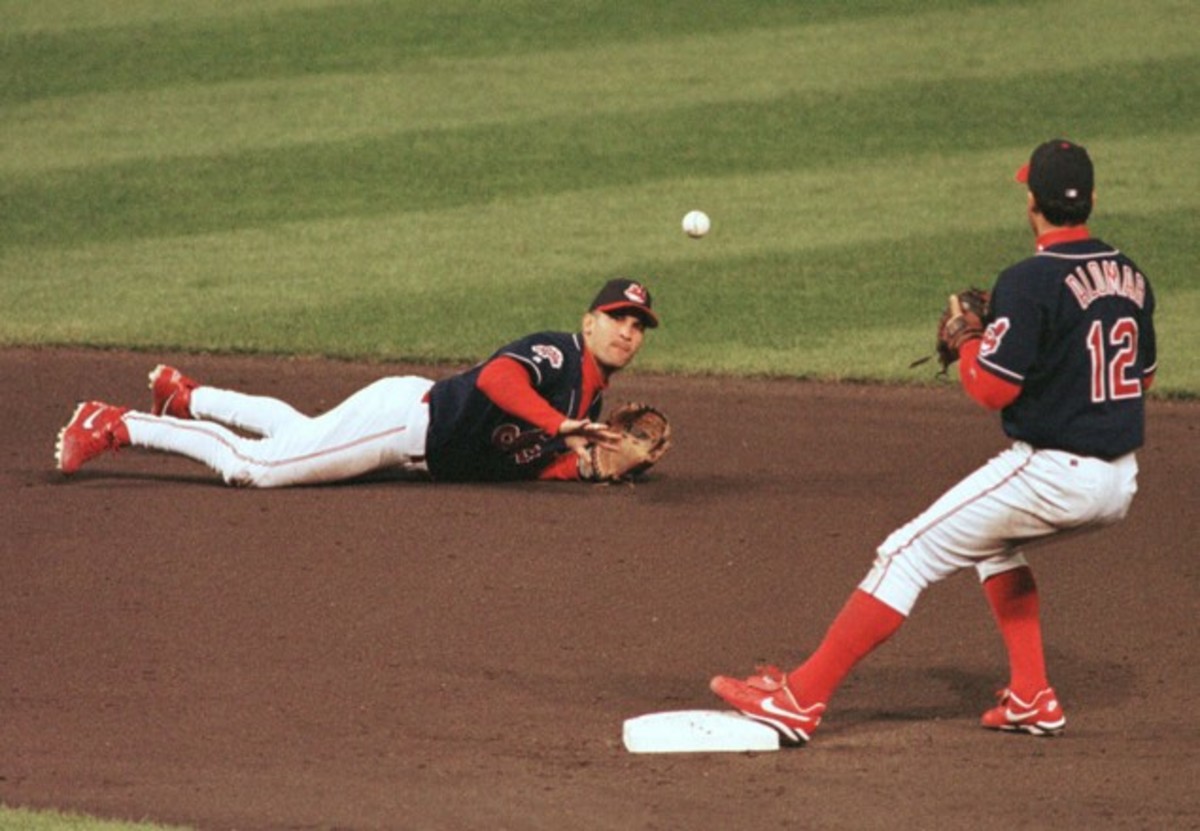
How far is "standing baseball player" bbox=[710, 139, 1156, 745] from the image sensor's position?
17.5 feet

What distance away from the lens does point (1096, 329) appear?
17.6 ft

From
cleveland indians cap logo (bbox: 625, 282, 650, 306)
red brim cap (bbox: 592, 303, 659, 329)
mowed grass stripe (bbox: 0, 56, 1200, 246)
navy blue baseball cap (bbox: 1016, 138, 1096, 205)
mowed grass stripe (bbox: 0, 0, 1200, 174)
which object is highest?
mowed grass stripe (bbox: 0, 0, 1200, 174)

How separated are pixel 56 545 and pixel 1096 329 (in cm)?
369

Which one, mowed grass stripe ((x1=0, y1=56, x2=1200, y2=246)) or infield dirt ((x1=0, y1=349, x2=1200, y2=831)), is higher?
mowed grass stripe ((x1=0, y1=56, x2=1200, y2=246))

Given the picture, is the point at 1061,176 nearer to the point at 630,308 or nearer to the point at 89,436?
the point at 630,308

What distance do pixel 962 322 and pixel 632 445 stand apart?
8.16 ft

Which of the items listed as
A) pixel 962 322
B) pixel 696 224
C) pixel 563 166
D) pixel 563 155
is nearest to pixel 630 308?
pixel 962 322

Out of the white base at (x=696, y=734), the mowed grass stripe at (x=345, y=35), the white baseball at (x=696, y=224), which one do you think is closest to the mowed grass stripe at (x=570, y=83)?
the mowed grass stripe at (x=345, y=35)

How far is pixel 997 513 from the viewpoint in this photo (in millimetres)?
5426

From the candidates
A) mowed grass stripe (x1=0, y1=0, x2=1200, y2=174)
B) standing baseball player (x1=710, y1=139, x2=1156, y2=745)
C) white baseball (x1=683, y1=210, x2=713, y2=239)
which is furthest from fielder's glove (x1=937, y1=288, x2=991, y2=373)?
mowed grass stripe (x1=0, y1=0, x2=1200, y2=174)

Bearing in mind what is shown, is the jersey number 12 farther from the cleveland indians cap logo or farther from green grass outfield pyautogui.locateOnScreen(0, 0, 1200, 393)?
green grass outfield pyautogui.locateOnScreen(0, 0, 1200, 393)

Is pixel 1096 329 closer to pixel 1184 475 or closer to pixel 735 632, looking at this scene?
pixel 735 632

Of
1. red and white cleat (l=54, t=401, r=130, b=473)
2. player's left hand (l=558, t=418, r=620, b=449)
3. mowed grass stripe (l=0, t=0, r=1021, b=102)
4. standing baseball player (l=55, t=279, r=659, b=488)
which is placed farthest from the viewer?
mowed grass stripe (l=0, t=0, r=1021, b=102)

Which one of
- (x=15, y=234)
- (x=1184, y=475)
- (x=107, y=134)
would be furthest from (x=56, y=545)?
(x=107, y=134)
